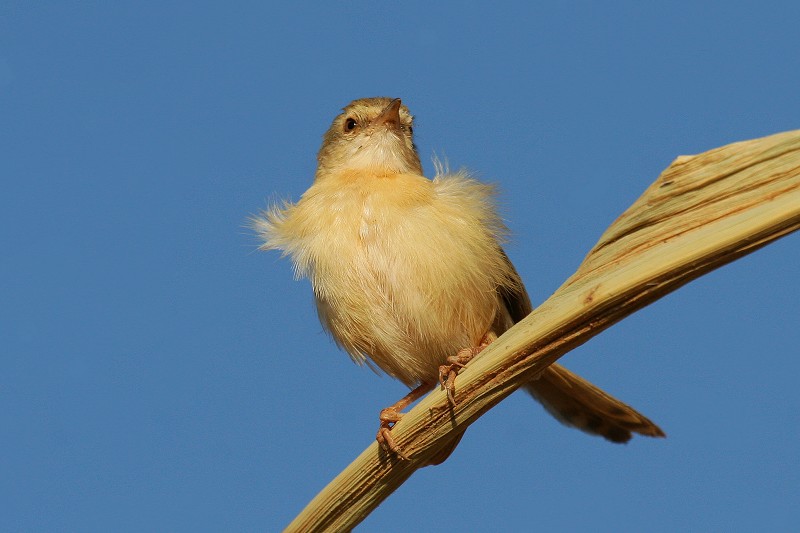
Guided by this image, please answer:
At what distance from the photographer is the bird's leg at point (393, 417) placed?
4.36 metres

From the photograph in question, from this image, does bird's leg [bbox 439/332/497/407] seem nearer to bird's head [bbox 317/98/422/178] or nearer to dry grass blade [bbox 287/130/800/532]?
dry grass blade [bbox 287/130/800/532]

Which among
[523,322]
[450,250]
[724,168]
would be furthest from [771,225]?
[450,250]

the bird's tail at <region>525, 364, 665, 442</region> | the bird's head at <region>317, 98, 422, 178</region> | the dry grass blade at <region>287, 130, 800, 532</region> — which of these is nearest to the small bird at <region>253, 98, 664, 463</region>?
the bird's tail at <region>525, 364, 665, 442</region>

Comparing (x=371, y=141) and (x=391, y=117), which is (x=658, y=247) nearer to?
(x=371, y=141)

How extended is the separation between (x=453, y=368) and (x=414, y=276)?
2.77 feet

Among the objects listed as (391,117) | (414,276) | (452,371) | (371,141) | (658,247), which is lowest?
(658,247)

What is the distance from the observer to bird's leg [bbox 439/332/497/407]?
13.4 ft

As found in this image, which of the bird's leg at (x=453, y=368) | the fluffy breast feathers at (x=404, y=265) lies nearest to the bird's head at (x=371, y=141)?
the fluffy breast feathers at (x=404, y=265)

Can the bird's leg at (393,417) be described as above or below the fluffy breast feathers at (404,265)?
below

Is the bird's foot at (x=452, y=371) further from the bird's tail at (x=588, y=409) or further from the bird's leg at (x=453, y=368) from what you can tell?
the bird's tail at (x=588, y=409)

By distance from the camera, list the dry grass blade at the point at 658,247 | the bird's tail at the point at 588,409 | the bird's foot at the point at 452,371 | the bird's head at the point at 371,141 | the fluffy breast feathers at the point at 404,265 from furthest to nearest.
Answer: the bird's head at the point at 371,141 → the bird's tail at the point at 588,409 → the fluffy breast feathers at the point at 404,265 → the bird's foot at the point at 452,371 → the dry grass blade at the point at 658,247

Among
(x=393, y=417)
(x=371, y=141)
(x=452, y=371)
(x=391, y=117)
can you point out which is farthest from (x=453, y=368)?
(x=391, y=117)

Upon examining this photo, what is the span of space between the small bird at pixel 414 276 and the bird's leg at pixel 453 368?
0.02 m

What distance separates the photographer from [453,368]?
15.3 ft
